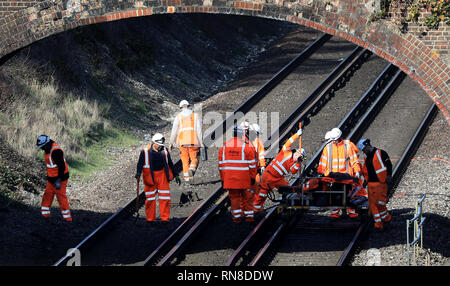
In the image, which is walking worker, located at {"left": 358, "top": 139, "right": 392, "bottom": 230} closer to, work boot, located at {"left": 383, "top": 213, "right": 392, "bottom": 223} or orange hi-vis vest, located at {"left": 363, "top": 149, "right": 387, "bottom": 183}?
orange hi-vis vest, located at {"left": 363, "top": 149, "right": 387, "bottom": 183}

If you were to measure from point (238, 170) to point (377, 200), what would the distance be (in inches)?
96.8

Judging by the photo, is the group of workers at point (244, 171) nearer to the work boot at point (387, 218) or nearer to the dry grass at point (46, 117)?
the work boot at point (387, 218)

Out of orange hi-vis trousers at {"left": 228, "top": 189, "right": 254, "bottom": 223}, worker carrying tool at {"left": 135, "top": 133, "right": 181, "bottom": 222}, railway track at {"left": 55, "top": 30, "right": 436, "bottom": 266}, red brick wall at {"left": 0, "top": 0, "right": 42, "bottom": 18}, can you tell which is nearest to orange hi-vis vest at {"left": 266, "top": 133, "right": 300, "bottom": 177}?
orange hi-vis trousers at {"left": 228, "top": 189, "right": 254, "bottom": 223}

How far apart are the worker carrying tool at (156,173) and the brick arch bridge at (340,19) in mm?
2334

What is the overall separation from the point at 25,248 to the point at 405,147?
9390 mm

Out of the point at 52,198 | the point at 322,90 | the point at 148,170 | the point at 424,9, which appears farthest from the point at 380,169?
the point at 322,90

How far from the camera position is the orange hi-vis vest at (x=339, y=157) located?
1490 cm

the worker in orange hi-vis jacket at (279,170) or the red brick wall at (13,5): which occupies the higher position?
the red brick wall at (13,5)

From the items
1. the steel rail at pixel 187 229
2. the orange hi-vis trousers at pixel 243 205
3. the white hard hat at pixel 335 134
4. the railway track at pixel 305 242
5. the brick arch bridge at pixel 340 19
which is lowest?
the railway track at pixel 305 242

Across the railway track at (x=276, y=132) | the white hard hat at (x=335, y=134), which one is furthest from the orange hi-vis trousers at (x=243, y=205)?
the white hard hat at (x=335, y=134)

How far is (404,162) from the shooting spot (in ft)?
58.6

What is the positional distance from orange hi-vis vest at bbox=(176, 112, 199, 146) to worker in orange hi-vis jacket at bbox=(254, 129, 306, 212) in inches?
95.8

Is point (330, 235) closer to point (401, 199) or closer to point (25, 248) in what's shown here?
point (401, 199)
